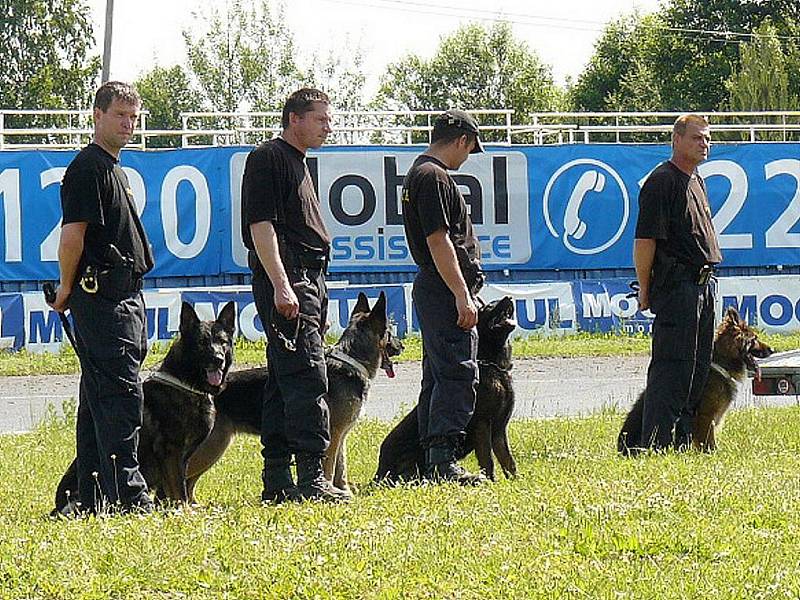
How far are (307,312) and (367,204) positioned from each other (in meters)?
13.5

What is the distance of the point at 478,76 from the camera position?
71688mm

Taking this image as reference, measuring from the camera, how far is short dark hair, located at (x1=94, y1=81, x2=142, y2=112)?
6500 mm

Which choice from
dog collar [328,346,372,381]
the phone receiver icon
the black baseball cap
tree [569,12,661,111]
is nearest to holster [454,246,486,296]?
the black baseball cap

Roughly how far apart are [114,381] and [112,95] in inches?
54.6

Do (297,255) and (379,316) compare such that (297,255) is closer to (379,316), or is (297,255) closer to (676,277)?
(379,316)

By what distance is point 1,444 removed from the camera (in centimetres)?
1056

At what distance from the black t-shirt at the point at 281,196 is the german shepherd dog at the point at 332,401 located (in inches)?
41.9

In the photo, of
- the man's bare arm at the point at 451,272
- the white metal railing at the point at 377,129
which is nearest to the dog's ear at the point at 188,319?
the man's bare arm at the point at 451,272

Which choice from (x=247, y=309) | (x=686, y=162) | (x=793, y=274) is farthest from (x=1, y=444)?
(x=793, y=274)

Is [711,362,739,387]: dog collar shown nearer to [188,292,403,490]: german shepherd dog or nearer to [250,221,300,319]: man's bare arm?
[188,292,403,490]: german shepherd dog

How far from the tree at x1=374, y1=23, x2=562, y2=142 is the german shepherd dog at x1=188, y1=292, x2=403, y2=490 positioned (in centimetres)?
6122

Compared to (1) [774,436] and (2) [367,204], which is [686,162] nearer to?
(1) [774,436]

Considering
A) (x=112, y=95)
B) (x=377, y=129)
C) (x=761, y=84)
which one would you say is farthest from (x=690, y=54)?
(x=112, y=95)

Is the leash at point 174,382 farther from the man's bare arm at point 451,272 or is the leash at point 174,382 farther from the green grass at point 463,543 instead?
the man's bare arm at point 451,272
